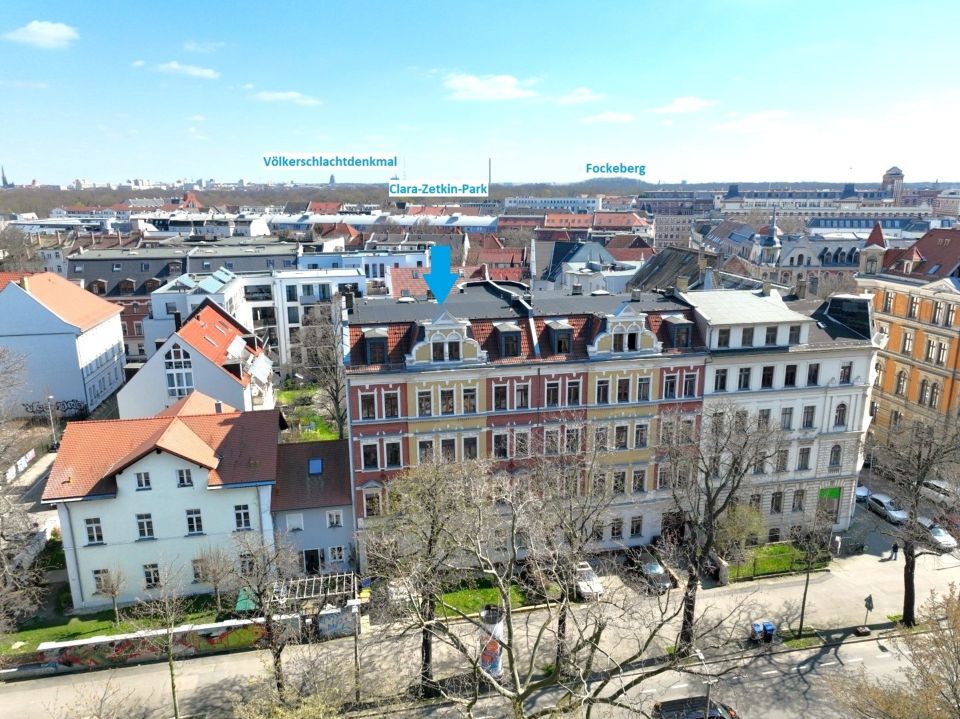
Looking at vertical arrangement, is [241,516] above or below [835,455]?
below

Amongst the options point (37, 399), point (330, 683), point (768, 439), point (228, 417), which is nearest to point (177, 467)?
point (228, 417)

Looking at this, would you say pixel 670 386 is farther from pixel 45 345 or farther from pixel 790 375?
pixel 45 345

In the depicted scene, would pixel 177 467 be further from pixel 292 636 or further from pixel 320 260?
pixel 320 260

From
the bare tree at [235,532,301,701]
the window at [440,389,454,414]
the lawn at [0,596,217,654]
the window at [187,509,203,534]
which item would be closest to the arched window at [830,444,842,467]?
the window at [440,389,454,414]

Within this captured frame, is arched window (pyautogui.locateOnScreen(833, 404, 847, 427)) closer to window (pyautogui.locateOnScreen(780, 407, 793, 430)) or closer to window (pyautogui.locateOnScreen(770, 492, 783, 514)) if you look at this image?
window (pyautogui.locateOnScreen(780, 407, 793, 430))

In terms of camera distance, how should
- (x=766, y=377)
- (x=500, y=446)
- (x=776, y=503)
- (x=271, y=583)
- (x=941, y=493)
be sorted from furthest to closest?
(x=941, y=493) < (x=776, y=503) < (x=766, y=377) < (x=500, y=446) < (x=271, y=583)

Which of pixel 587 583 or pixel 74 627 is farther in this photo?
pixel 587 583

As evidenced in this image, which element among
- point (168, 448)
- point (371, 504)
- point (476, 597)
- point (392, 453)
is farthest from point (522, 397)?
point (168, 448)
